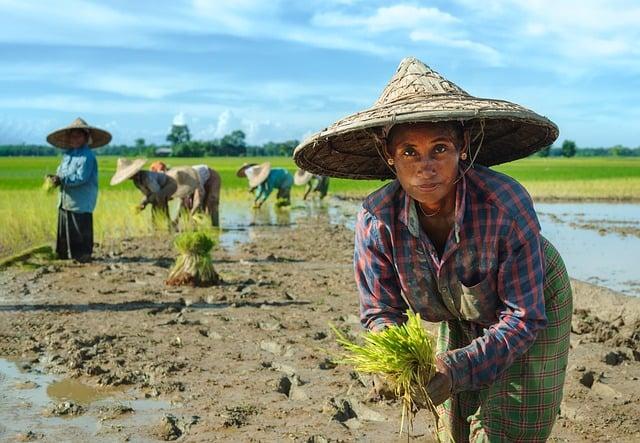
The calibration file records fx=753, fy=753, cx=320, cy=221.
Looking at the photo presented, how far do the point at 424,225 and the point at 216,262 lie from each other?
7.71m

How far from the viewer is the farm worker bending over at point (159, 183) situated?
11766 mm

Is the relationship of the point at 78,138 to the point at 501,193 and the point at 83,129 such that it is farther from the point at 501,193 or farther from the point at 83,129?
the point at 501,193

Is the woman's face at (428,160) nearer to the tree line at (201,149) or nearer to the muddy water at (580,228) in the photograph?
the muddy water at (580,228)

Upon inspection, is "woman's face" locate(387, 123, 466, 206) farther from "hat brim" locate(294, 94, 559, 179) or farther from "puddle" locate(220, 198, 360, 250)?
"puddle" locate(220, 198, 360, 250)

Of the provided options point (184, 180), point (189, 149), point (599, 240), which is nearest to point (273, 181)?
point (184, 180)

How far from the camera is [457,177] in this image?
2236mm

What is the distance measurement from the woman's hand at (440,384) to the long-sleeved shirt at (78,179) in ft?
24.6

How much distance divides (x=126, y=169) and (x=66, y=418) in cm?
806

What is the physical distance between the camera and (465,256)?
221cm

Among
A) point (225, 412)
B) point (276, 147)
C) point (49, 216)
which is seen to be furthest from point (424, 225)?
point (276, 147)

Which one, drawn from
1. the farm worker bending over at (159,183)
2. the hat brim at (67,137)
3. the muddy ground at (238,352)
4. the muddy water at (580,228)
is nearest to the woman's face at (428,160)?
the muddy ground at (238,352)

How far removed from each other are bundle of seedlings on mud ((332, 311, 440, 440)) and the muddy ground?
83 cm

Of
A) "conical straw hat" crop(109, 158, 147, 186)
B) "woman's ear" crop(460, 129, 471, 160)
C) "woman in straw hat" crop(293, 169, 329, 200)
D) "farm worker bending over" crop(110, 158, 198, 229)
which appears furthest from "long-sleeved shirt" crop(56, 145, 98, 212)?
"woman in straw hat" crop(293, 169, 329, 200)

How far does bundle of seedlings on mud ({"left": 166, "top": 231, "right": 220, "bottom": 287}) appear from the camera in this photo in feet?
25.2
